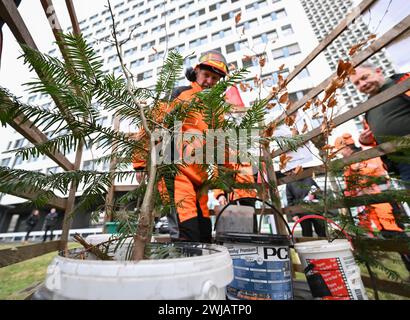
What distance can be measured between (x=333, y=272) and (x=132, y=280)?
0.75 meters

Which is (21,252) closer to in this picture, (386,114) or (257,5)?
(386,114)

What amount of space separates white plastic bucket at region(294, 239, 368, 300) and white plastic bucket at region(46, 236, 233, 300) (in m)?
0.59

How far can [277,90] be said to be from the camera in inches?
49.8

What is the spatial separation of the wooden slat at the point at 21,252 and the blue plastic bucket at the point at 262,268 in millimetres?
867

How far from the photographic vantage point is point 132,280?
28 cm

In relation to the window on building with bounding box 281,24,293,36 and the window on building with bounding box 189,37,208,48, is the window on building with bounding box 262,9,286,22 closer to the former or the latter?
the window on building with bounding box 281,24,293,36

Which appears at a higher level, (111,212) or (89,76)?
(89,76)

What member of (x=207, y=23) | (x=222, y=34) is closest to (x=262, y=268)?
(x=222, y=34)

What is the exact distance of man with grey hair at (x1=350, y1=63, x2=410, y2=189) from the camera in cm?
128

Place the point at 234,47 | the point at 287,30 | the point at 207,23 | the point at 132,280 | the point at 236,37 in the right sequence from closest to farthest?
the point at 132,280 → the point at 287,30 → the point at 234,47 → the point at 236,37 → the point at 207,23

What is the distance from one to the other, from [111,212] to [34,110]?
32cm

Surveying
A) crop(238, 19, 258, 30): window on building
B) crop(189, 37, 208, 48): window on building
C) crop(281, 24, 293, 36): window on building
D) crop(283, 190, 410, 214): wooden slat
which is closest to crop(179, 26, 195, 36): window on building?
crop(189, 37, 208, 48): window on building
